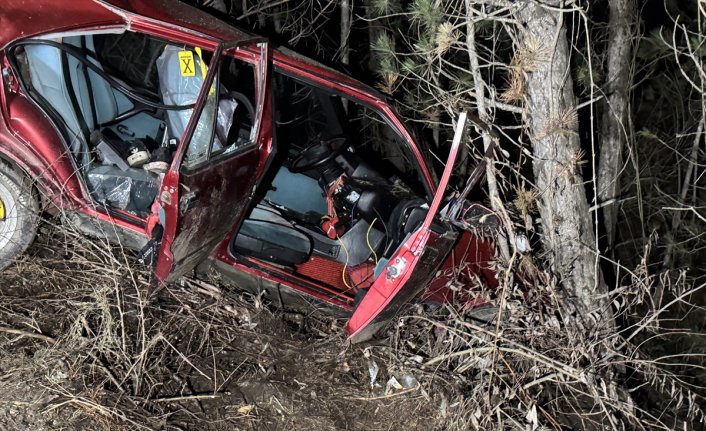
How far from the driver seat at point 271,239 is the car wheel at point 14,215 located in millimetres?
1313

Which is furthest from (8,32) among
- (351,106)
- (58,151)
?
(351,106)

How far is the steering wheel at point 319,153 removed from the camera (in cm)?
537

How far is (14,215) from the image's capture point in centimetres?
425

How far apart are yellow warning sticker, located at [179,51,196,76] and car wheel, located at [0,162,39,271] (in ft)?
3.83

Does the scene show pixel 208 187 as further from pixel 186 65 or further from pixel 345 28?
pixel 345 28

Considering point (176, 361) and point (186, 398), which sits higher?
point (176, 361)

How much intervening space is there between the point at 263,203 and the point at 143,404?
196 cm

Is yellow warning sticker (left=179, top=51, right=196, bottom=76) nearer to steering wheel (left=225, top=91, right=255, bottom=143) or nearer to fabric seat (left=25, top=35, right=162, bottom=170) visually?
steering wheel (left=225, top=91, right=255, bottom=143)

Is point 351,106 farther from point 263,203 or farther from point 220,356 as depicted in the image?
point 220,356

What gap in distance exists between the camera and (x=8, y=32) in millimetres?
3928

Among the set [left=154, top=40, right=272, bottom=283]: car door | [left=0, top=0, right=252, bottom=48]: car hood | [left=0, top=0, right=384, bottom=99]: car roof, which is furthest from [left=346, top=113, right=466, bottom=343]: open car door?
[left=0, top=0, right=252, bottom=48]: car hood

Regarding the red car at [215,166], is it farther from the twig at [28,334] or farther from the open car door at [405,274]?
the twig at [28,334]

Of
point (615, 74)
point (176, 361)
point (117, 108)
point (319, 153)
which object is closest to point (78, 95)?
point (117, 108)

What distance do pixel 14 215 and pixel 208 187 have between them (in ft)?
4.03
